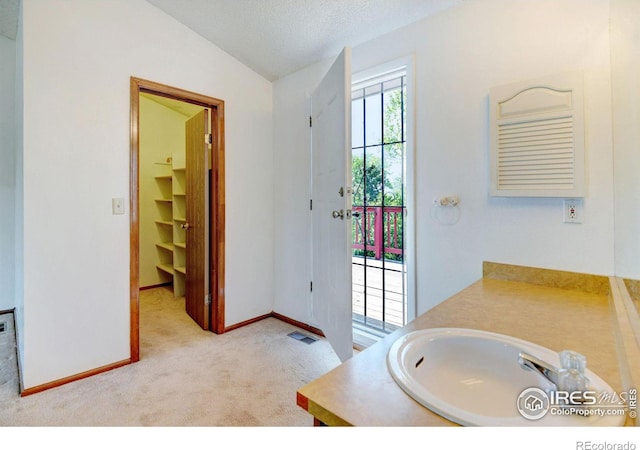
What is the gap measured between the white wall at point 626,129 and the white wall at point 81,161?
2.54 metres

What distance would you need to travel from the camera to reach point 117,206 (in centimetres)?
226

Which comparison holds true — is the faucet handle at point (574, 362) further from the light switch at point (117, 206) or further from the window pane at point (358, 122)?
the light switch at point (117, 206)

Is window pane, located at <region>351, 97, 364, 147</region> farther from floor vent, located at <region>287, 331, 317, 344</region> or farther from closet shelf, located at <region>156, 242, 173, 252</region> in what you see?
closet shelf, located at <region>156, 242, 173, 252</region>

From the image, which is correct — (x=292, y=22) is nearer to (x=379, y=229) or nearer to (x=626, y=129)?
(x=379, y=229)

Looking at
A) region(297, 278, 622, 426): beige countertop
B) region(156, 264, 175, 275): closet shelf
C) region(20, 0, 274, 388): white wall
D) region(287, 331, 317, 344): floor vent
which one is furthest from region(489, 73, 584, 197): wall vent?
region(156, 264, 175, 275): closet shelf

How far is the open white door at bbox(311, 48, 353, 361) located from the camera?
1.86 m

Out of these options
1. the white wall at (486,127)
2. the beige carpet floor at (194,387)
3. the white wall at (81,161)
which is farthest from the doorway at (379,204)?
the white wall at (81,161)

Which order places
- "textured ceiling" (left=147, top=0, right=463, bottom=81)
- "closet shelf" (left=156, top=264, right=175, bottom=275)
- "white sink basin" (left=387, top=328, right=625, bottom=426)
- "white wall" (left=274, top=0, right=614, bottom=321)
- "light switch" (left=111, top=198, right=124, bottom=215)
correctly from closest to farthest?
"white sink basin" (left=387, top=328, right=625, bottom=426)
"white wall" (left=274, top=0, right=614, bottom=321)
"textured ceiling" (left=147, top=0, right=463, bottom=81)
"light switch" (left=111, top=198, right=124, bottom=215)
"closet shelf" (left=156, top=264, right=175, bottom=275)

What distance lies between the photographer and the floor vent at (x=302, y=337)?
271 cm

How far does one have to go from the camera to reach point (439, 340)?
37.5 inches

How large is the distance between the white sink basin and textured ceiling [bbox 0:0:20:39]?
3442 millimetres

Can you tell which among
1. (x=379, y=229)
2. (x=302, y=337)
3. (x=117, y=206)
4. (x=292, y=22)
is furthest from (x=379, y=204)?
(x=117, y=206)

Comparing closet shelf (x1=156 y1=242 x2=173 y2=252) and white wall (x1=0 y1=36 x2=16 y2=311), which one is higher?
white wall (x1=0 y1=36 x2=16 y2=311)

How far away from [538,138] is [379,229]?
1.21m
